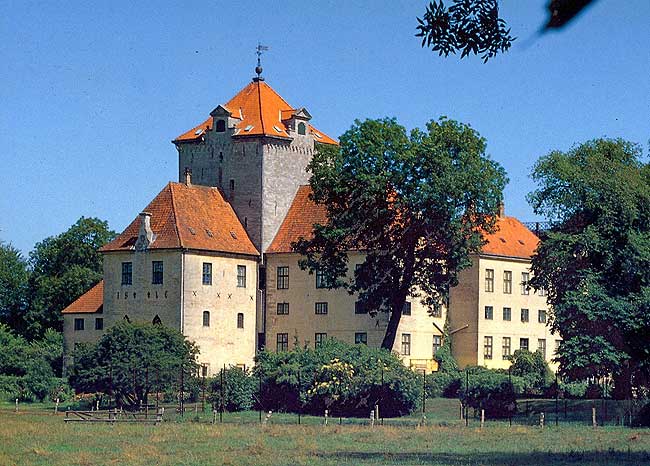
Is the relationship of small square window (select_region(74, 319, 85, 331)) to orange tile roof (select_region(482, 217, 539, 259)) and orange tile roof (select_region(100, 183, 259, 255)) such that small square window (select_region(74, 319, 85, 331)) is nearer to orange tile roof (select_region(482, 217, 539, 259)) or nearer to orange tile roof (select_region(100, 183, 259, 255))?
orange tile roof (select_region(100, 183, 259, 255))

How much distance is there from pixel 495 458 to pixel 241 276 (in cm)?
4700

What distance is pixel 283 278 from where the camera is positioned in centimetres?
8300

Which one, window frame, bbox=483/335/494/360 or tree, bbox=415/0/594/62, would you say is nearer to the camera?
tree, bbox=415/0/594/62

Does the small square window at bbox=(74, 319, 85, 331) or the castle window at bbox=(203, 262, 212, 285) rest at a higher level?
the castle window at bbox=(203, 262, 212, 285)

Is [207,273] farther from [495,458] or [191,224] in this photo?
[495,458]

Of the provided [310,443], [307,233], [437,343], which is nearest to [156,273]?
[307,233]

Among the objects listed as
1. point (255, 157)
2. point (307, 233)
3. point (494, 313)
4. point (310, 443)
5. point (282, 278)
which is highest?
point (255, 157)

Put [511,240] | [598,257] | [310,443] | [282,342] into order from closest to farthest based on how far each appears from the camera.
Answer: [310,443]
[598,257]
[282,342]
[511,240]

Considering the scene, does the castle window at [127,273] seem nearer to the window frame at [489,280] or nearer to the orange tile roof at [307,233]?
the orange tile roof at [307,233]

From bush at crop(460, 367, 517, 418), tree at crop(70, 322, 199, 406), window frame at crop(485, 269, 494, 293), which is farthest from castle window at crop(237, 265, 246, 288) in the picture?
bush at crop(460, 367, 517, 418)

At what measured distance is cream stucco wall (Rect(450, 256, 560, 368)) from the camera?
86188 millimetres

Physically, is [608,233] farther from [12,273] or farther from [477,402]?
[12,273]

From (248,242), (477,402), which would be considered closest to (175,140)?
(248,242)

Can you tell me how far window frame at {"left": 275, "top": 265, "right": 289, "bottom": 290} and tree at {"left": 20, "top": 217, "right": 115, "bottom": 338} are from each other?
2256cm
